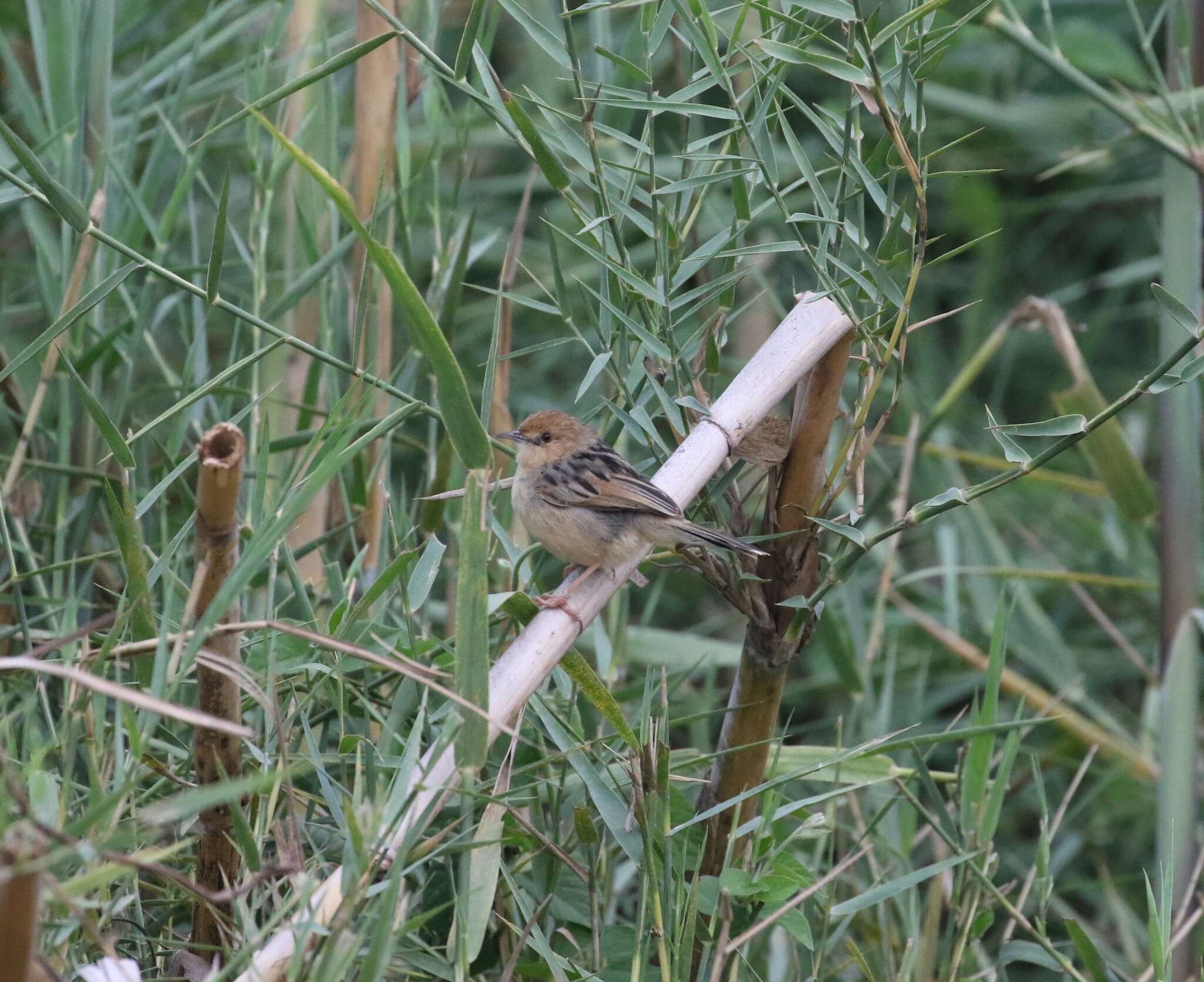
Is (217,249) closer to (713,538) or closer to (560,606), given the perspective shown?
(560,606)

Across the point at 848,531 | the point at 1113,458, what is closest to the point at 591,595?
the point at 848,531

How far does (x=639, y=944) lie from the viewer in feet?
6.66

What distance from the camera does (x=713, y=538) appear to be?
7.27ft

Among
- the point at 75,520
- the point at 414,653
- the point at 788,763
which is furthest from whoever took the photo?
the point at 75,520

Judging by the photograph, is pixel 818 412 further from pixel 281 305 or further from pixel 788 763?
pixel 281 305

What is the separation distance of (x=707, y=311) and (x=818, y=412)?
1.77m

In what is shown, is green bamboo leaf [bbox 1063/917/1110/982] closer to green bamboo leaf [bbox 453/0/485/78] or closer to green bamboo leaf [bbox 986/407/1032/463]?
green bamboo leaf [bbox 986/407/1032/463]

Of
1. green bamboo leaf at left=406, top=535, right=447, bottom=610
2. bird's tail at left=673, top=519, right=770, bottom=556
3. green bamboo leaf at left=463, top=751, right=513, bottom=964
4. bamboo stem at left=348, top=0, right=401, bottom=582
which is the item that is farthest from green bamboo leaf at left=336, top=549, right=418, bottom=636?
bamboo stem at left=348, top=0, right=401, bottom=582

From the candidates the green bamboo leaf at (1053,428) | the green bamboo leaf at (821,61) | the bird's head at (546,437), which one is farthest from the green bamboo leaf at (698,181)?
the bird's head at (546,437)

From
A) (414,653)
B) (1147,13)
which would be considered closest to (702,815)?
(414,653)

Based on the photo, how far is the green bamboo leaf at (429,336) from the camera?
5.52 ft

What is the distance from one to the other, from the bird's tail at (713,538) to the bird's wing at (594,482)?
24 centimetres

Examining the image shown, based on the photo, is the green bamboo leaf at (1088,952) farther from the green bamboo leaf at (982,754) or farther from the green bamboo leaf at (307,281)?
the green bamboo leaf at (307,281)

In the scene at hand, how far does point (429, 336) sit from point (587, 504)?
4.01 feet
